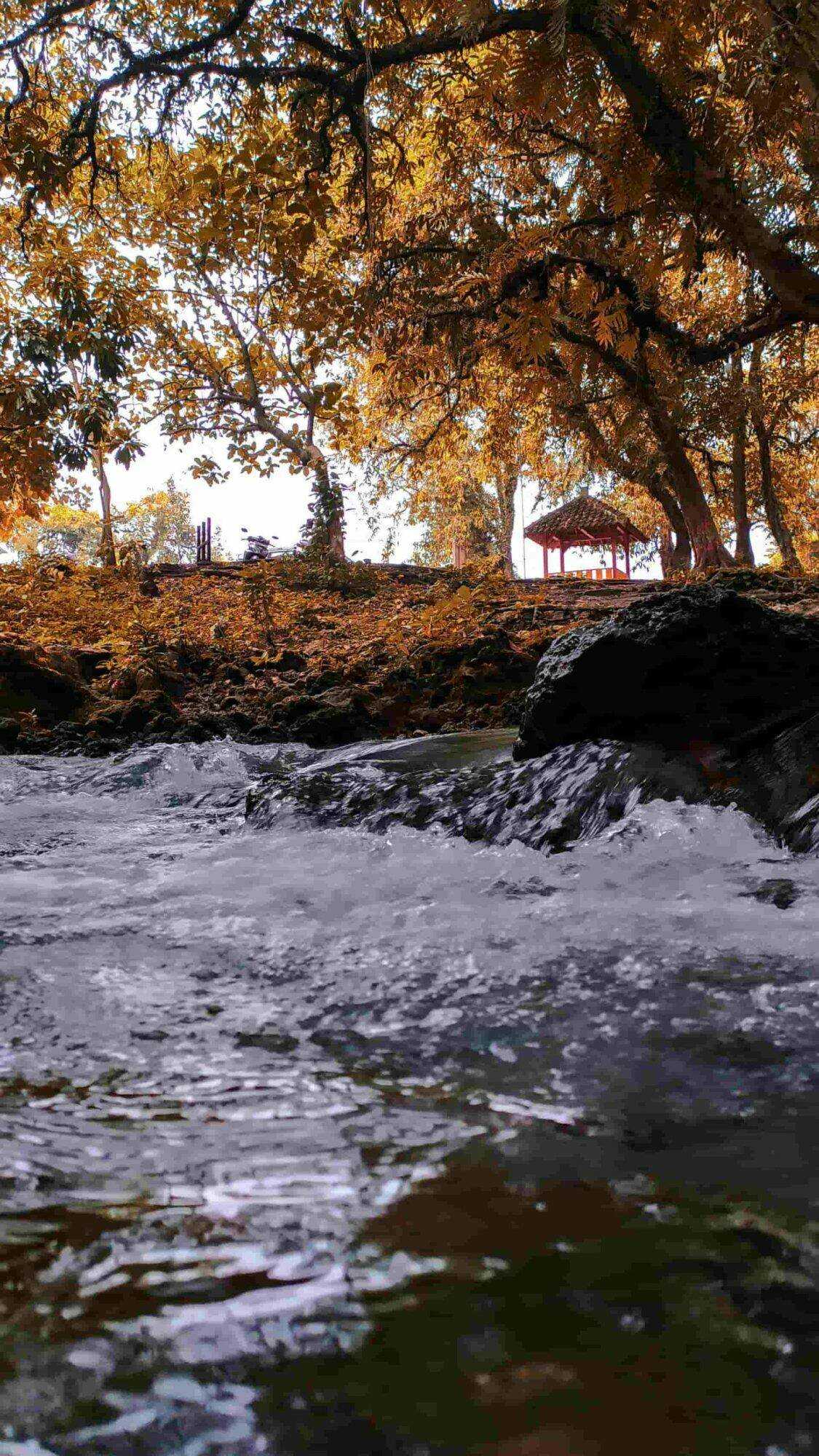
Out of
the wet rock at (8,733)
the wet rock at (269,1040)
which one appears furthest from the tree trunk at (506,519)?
the wet rock at (269,1040)

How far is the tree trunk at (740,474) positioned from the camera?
45.7ft

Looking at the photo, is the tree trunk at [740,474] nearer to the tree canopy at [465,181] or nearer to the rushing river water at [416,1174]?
the tree canopy at [465,181]

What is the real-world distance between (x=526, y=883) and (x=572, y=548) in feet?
95.5

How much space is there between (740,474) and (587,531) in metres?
11.9

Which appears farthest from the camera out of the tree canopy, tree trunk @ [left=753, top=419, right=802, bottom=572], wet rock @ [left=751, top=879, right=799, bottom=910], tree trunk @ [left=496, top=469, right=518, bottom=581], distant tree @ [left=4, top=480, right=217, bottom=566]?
distant tree @ [left=4, top=480, right=217, bottom=566]

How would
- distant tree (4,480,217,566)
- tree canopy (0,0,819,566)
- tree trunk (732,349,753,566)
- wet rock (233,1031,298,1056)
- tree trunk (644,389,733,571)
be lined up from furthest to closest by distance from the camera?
distant tree (4,480,217,566) < tree trunk (732,349,753,566) < tree trunk (644,389,733,571) < tree canopy (0,0,819,566) < wet rock (233,1031,298,1056)

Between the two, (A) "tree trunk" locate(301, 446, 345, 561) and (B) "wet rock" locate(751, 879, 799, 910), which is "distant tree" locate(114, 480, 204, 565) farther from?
(B) "wet rock" locate(751, 879, 799, 910)

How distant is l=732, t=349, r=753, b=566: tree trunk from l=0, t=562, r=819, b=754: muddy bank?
16.6ft

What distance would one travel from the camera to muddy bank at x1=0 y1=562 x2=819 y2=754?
6320mm

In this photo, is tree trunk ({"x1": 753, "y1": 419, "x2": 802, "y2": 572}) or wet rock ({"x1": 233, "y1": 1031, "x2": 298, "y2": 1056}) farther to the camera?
tree trunk ({"x1": 753, "y1": 419, "x2": 802, "y2": 572})

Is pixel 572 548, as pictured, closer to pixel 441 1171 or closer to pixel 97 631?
pixel 97 631

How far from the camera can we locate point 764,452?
1730 cm

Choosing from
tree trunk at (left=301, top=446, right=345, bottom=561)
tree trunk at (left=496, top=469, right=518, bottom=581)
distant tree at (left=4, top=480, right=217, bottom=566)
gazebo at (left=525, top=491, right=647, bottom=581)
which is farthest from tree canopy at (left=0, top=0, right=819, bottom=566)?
distant tree at (left=4, top=480, right=217, bottom=566)

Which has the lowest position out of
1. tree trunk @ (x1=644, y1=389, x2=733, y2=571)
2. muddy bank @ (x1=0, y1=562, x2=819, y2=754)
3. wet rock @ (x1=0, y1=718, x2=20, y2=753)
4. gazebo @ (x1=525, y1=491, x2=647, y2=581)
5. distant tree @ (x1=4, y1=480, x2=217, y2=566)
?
wet rock @ (x1=0, y1=718, x2=20, y2=753)
